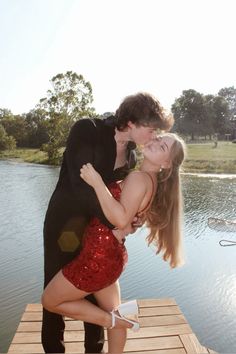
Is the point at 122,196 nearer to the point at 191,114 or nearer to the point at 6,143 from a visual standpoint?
the point at 6,143

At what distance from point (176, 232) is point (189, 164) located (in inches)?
1061

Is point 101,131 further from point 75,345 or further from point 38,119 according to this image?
point 38,119

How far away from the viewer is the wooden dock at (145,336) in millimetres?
3341

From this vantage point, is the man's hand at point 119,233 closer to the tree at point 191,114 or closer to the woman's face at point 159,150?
the woman's face at point 159,150

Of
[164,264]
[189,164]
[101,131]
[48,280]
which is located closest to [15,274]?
[164,264]

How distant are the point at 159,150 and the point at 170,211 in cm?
41

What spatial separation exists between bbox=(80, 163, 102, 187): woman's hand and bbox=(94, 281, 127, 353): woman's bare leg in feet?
2.46

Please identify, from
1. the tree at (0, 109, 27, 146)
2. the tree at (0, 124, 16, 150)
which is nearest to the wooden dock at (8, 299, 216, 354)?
the tree at (0, 124, 16, 150)

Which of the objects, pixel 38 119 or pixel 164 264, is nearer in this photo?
pixel 164 264

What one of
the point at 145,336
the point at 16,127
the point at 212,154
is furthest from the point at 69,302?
the point at 16,127

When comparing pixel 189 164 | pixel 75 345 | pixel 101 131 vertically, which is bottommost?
pixel 189 164

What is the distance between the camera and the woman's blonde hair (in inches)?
94.7

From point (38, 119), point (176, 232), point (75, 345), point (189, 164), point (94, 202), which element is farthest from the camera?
point (38, 119)

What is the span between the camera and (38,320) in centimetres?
381
